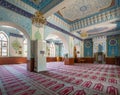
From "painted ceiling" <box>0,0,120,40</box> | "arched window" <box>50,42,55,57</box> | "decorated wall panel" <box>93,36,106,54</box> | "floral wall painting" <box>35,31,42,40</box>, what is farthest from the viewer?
"arched window" <box>50,42,55,57</box>

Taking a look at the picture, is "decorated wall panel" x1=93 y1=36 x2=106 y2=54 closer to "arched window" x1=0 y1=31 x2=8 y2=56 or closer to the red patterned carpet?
the red patterned carpet

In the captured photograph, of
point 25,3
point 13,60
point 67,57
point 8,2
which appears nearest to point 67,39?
point 67,57

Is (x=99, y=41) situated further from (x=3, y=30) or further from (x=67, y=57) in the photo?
(x=3, y=30)

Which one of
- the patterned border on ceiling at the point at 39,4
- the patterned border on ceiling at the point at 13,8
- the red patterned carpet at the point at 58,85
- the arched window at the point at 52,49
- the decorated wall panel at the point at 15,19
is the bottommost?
the red patterned carpet at the point at 58,85

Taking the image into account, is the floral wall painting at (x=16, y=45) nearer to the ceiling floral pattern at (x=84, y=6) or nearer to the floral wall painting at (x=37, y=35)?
the floral wall painting at (x=37, y=35)

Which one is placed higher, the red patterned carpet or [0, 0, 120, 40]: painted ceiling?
[0, 0, 120, 40]: painted ceiling

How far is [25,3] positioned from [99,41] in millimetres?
10922

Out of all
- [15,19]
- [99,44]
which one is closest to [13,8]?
[15,19]

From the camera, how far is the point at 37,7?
19.5ft

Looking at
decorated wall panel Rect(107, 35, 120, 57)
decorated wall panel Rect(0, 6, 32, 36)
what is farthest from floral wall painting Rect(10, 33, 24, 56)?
decorated wall panel Rect(107, 35, 120, 57)

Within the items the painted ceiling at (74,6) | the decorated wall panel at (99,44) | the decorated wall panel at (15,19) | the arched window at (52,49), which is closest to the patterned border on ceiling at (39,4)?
the painted ceiling at (74,6)

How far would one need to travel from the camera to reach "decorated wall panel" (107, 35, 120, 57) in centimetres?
1212

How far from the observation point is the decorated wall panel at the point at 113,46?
1212 cm

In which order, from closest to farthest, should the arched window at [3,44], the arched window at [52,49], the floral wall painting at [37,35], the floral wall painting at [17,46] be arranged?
the floral wall painting at [37,35], the arched window at [3,44], the floral wall painting at [17,46], the arched window at [52,49]
